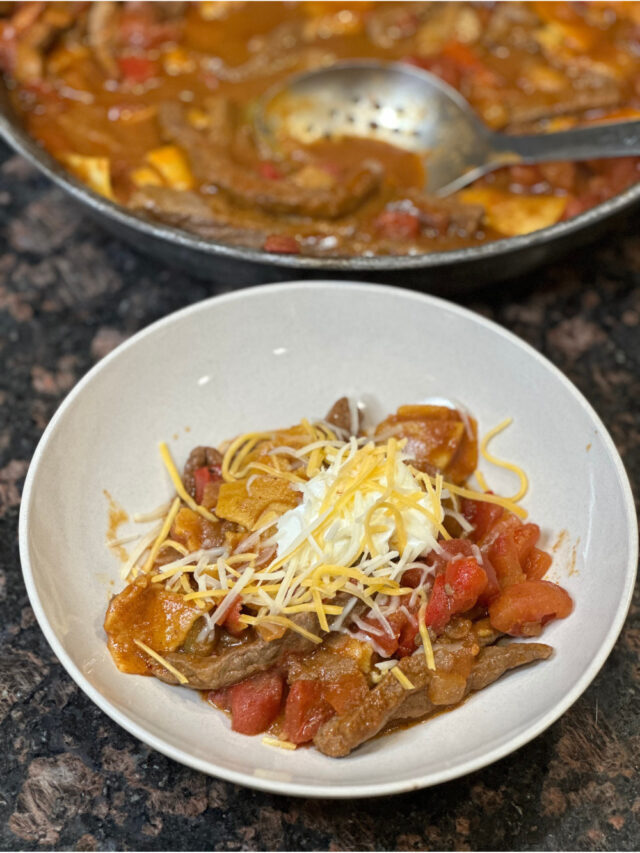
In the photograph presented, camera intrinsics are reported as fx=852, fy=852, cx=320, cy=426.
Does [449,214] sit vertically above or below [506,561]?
above

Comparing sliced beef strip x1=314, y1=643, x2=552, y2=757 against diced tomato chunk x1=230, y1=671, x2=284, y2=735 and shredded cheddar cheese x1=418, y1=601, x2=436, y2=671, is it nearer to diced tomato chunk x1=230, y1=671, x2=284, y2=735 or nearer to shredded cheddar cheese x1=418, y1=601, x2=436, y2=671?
shredded cheddar cheese x1=418, y1=601, x2=436, y2=671

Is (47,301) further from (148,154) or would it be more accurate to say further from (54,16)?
(54,16)

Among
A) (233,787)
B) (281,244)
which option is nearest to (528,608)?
(233,787)

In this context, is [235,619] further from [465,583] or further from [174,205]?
[174,205]

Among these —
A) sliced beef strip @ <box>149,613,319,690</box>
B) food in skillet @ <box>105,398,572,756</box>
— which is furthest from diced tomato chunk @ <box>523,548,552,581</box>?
sliced beef strip @ <box>149,613,319,690</box>

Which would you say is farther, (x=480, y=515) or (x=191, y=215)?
(x=191, y=215)

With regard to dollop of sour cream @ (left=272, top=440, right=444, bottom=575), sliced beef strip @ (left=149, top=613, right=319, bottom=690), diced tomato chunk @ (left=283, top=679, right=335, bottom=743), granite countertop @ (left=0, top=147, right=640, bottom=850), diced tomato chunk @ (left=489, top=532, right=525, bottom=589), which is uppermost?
dollop of sour cream @ (left=272, top=440, right=444, bottom=575)

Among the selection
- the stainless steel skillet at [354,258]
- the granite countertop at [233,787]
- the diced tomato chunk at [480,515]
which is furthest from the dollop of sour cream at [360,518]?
the stainless steel skillet at [354,258]
